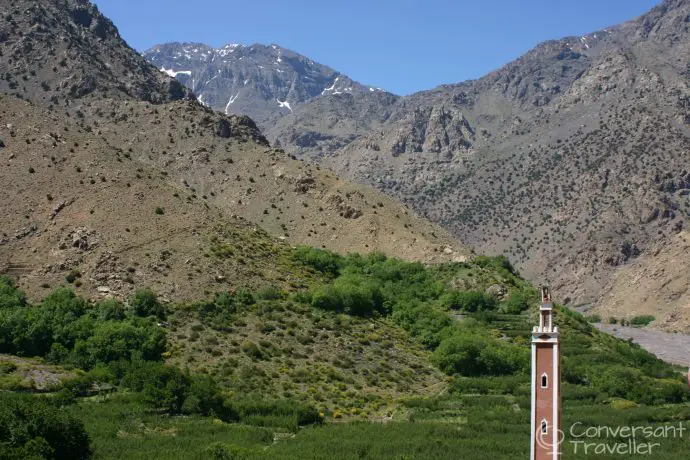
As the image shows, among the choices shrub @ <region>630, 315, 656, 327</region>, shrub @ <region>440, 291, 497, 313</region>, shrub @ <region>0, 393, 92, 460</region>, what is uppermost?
shrub @ <region>630, 315, 656, 327</region>

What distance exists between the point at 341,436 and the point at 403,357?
81.5 ft

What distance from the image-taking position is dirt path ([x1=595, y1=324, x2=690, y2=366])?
102m

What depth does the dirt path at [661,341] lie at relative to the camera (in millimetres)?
102188

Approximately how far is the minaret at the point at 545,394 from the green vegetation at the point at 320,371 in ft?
39.4

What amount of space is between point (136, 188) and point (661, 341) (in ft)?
241

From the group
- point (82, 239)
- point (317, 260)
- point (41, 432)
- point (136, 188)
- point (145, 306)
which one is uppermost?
point (136, 188)

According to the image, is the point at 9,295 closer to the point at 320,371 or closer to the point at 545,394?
the point at 320,371

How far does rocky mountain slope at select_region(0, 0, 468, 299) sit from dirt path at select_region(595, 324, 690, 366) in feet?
89.7

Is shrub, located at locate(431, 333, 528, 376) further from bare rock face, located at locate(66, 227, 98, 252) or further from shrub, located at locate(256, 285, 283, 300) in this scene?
bare rock face, located at locate(66, 227, 98, 252)

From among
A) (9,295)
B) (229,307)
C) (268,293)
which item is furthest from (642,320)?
(9,295)

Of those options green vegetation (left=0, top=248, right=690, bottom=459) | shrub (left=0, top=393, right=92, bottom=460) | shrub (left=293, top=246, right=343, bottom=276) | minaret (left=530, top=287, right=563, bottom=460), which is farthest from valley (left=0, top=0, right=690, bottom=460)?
minaret (left=530, top=287, right=563, bottom=460)

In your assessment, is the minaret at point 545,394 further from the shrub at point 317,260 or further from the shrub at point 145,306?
the shrub at point 317,260

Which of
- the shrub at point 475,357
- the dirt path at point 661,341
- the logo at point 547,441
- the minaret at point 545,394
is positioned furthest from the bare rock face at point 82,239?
the dirt path at point 661,341

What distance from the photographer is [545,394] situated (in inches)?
1342
